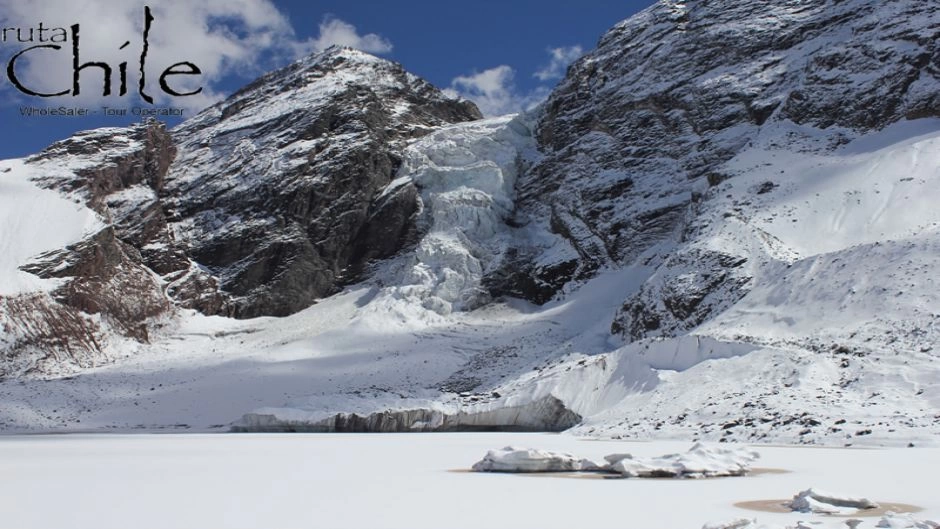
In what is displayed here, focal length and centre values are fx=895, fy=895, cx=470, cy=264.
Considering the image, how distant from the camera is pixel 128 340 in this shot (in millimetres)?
67188

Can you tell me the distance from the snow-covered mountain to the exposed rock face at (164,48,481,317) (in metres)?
0.25

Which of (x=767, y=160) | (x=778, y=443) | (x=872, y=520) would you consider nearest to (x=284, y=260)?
(x=767, y=160)

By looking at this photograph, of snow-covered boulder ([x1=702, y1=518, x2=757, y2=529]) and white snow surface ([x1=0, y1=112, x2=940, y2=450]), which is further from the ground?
white snow surface ([x1=0, y1=112, x2=940, y2=450])

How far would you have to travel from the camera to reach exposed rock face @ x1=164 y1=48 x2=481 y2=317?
76.3 meters

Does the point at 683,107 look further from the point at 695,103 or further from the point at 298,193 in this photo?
the point at 298,193

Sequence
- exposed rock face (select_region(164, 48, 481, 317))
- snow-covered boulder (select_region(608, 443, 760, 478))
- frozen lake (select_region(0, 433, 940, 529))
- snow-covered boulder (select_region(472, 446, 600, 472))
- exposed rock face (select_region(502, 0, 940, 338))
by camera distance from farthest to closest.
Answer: exposed rock face (select_region(164, 48, 481, 317)) < exposed rock face (select_region(502, 0, 940, 338)) < snow-covered boulder (select_region(472, 446, 600, 472)) < snow-covered boulder (select_region(608, 443, 760, 478)) < frozen lake (select_region(0, 433, 940, 529))

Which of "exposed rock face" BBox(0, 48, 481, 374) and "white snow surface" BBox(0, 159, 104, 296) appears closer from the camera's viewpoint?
"white snow surface" BBox(0, 159, 104, 296)

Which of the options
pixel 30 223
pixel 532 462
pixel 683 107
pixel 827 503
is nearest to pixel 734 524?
pixel 827 503

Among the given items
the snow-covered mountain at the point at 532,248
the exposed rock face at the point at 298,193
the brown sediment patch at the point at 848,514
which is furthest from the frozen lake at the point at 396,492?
the exposed rock face at the point at 298,193

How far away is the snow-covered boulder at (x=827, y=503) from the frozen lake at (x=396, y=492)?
326 mm

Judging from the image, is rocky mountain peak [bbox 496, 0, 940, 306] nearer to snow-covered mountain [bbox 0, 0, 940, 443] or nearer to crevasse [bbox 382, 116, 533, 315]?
snow-covered mountain [bbox 0, 0, 940, 443]

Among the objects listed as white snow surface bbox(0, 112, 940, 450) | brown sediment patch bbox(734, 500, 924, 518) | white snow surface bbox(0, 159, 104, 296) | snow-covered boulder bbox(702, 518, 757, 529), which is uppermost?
white snow surface bbox(0, 159, 104, 296)

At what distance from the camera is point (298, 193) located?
80000 mm

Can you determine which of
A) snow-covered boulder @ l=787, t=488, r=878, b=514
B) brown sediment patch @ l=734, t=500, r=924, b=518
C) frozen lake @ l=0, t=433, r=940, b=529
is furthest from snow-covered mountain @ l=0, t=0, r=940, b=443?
snow-covered boulder @ l=787, t=488, r=878, b=514
